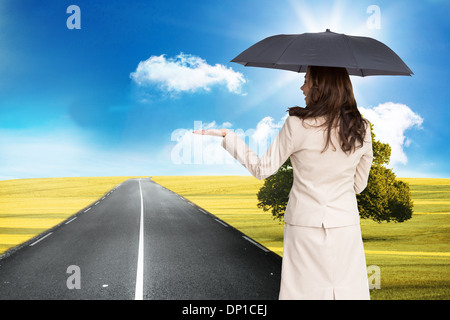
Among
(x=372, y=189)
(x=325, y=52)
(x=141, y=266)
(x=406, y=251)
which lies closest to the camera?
(x=325, y=52)

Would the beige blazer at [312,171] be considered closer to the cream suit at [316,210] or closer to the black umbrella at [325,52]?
the cream suit at [316,210]

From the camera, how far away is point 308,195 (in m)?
2.49

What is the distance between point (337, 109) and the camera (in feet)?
8.21

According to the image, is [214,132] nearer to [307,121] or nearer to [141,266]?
[307,121]

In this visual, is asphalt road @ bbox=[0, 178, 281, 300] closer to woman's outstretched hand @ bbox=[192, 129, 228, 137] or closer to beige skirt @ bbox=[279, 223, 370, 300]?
beige skirt @ bbox=[279, 223, 370, 300]

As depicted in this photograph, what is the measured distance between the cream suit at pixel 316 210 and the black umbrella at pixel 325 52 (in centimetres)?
58

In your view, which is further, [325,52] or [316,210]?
[325,52]

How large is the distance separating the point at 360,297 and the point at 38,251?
9.55 metres

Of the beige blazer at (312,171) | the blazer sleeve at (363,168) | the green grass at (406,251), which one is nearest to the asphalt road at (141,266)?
the green grass at (406,251)

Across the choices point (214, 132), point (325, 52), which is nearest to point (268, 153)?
point (214, 132)

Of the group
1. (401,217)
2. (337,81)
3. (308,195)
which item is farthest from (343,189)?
(401,217)

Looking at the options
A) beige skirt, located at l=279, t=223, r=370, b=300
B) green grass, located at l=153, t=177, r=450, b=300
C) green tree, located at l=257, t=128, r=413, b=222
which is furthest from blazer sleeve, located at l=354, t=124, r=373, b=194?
green tree, located at l=257, t=128, r=413, b=222

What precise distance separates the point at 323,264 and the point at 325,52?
4.88 ft
